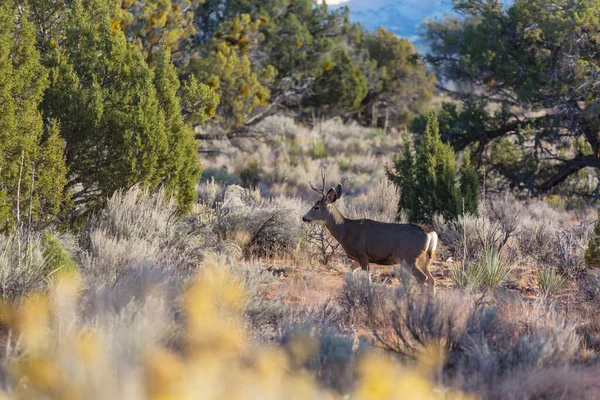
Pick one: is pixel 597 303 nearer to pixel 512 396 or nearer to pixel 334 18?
pixel 512 396

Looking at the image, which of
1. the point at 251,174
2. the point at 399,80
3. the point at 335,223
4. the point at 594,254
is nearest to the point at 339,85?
the point at 399,80

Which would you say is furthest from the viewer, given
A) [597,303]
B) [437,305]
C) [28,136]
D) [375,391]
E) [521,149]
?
[521,149]

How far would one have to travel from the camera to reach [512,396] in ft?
15.9

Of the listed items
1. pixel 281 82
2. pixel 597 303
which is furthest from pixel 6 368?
pixel 281 82

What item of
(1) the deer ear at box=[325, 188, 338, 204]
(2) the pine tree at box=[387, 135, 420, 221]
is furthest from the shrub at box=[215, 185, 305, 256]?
(2) the pine tree at box=[387, 135, 420, 221]

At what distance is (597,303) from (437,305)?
8.91 ft

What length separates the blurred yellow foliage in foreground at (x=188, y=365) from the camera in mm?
3961

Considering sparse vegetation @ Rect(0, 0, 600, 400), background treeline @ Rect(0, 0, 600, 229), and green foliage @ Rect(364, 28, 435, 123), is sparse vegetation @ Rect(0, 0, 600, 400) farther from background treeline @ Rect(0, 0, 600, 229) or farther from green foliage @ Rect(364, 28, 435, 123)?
green foliage @ Rect(364, 28, 435, 123)

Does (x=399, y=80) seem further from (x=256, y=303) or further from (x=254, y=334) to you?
(x=254, y=334)

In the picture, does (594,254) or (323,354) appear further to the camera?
(594,254)

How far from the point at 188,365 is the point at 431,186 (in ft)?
28.8

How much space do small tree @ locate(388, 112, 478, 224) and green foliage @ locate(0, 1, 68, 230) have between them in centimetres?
655

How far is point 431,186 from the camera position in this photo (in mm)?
12625

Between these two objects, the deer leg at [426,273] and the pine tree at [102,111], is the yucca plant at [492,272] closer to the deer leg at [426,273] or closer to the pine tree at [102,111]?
the deer leg at [426,273]
